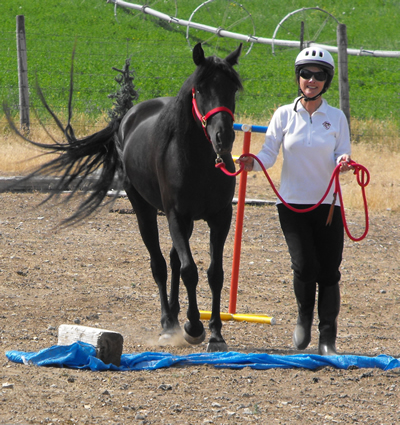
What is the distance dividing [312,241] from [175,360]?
1.12 metres

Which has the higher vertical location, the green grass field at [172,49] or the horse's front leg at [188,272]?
the green grass field at [172,49]

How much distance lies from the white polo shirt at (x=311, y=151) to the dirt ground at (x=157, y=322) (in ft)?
3.54

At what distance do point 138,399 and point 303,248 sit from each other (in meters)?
1.41

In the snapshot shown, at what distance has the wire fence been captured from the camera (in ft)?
60.8

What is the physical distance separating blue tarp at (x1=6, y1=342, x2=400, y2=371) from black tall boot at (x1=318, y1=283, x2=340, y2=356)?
22cm

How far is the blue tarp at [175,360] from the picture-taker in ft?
12.6

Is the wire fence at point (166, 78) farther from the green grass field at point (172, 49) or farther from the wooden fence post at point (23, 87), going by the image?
the wooden fence post at point (23, 87)

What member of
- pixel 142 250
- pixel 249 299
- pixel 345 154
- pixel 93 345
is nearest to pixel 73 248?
pixel 142 250

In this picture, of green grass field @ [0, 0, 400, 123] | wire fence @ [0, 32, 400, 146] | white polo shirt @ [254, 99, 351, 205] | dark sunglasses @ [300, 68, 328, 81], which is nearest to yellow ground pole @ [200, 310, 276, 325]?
white polo shirt @ [254, 99, 351, 205]

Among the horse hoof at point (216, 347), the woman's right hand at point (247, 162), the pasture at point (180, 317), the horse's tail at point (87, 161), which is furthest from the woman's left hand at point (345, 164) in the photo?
the horse's tail at point (87, 161)

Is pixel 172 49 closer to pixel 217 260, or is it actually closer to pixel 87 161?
pixel 87 161

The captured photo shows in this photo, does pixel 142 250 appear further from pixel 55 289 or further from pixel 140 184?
pixel 140 184

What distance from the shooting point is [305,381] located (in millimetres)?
3682

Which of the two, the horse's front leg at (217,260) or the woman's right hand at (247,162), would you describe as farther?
the horse's front leg at (217,260)
